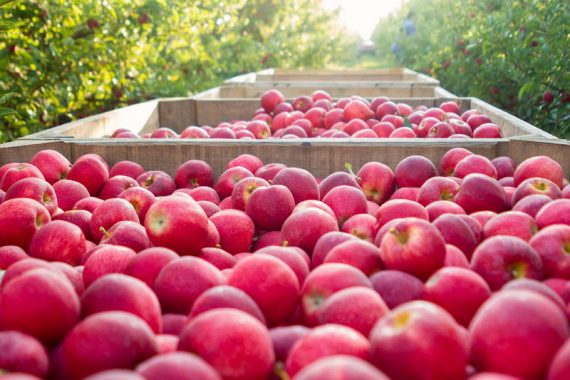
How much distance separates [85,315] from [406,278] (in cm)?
81

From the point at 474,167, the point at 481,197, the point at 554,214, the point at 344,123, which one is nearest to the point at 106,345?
the point at 554,214

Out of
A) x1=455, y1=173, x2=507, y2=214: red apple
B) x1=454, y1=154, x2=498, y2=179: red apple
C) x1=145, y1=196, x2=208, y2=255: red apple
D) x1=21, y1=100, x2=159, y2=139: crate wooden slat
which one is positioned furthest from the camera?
x1=21, y1=100, x2=159, y2=139: crate wooden slat

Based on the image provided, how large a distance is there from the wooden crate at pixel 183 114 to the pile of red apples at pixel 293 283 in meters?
1.63

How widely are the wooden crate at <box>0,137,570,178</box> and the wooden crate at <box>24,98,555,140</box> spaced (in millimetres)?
678

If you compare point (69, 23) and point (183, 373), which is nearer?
point (183, 373)

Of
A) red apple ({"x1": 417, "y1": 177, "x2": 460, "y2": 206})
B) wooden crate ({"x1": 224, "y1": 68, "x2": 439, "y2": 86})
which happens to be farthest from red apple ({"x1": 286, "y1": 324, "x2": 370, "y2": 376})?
wooden crate ({"x1": 224, "y1": 68, "x2": 439, "y2": 86})

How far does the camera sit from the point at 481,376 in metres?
1.11

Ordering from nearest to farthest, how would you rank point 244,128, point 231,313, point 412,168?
point 231,313 < point 412,168 < point 244,128

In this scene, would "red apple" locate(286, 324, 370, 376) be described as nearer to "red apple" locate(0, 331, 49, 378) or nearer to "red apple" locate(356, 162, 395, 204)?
"red apple" locate(0, 331, 49, 378)

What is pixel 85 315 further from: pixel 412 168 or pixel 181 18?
pixel 181 18

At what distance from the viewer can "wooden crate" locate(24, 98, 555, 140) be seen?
448 cm

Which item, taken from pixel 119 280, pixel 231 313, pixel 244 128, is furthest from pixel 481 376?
pixel 244 128

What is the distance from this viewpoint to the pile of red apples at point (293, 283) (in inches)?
47.6

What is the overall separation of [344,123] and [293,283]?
3.70 m
